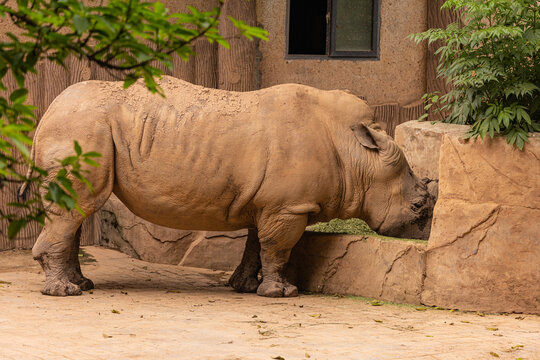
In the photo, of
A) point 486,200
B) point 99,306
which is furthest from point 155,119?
point 486,200

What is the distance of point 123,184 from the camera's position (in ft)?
22.5

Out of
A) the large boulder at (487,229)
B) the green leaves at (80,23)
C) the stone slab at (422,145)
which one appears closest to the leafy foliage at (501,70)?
the large boulder at (487,229)

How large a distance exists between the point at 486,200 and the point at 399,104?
9.99ft

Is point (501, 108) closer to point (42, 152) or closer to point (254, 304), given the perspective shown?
point (254, 304)

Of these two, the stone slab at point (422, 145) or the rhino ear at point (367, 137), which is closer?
the rhino ear at point (367, 137)

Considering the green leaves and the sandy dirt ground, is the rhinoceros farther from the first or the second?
the green leaves

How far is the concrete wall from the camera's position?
9359 millimetres

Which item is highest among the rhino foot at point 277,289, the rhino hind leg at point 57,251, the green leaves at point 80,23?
Answer: the green leaves at point 80,23

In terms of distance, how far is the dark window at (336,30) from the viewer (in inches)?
373

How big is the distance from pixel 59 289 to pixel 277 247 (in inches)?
73.2

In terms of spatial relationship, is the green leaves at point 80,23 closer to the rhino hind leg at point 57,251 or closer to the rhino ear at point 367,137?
the rhino hind leg at point 57,251

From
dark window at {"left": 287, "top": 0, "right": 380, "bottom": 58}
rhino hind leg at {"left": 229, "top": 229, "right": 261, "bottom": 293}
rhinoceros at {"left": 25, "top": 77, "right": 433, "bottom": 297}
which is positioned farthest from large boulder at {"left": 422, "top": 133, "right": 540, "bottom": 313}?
dark window at {"left": 287, "top": 0, "right": 380, "bottom": 58}

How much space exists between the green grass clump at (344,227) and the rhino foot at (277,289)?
2.72 feet

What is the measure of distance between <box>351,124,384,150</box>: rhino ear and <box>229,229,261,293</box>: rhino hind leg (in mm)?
1294
